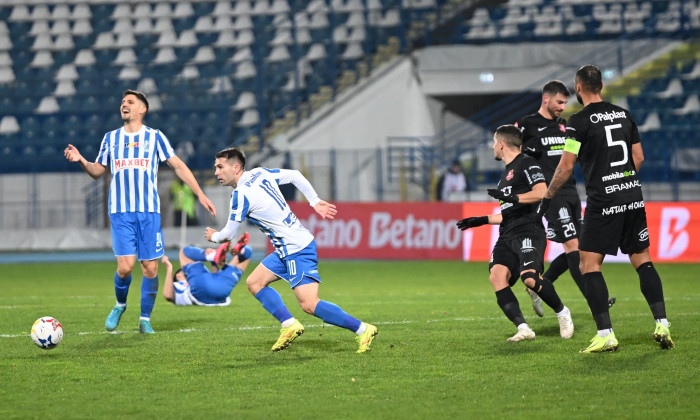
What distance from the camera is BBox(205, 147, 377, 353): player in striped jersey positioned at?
304 inches

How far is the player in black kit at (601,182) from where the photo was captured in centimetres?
751

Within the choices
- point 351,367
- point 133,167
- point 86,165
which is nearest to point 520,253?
point 351,367

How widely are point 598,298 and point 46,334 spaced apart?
4338 mm

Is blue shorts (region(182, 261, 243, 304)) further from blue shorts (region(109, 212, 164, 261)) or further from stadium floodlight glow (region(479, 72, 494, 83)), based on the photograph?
stadium floodlight glow (region(479, 72, 494, 83))

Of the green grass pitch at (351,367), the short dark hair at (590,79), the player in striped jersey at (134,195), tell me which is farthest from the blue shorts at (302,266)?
the short dark hair at (590,79)

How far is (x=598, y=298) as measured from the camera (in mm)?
7492

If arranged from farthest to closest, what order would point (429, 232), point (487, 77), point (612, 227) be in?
point (487, 77) < point (429, 232) < point (612, 227)

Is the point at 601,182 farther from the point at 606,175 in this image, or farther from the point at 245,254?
the point at 245,254

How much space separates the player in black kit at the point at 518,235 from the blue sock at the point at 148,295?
10.1ft

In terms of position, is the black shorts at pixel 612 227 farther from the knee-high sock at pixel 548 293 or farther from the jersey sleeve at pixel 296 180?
the jersey sleeve at pixel 296 180

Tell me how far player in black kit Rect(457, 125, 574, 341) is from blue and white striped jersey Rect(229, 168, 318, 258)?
4.66 ft

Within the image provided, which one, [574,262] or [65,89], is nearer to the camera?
[574,262]

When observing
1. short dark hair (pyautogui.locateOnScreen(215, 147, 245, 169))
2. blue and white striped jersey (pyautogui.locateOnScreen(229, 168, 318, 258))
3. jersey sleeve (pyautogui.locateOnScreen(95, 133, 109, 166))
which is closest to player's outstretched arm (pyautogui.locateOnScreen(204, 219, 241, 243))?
blue and white striped jersey (pyautogui.locateOnScreen(229, 168, 318, 258))

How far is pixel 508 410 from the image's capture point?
18.4ft
